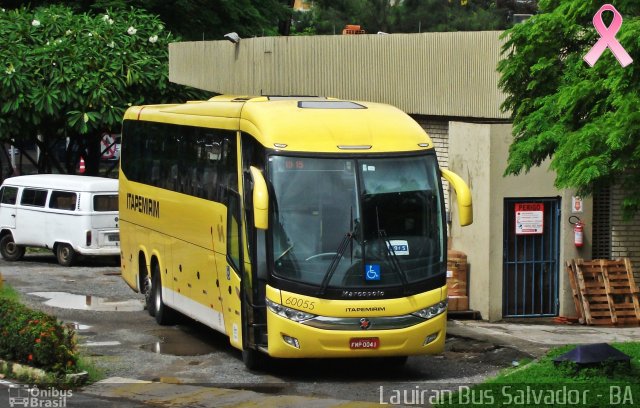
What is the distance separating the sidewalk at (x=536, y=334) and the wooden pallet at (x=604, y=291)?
0.88ft

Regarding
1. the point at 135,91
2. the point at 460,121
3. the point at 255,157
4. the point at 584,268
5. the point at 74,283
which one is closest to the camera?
the point at 255,157

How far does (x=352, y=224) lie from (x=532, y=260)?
707cm

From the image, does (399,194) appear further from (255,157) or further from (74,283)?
(74,283)

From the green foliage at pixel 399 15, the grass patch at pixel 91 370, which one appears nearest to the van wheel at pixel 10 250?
the grass patch at pixel 91 370

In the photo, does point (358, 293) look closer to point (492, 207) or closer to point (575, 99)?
point (575, 99)

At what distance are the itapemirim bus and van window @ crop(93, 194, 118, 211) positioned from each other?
38.2 feet

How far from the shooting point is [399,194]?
49.2ft

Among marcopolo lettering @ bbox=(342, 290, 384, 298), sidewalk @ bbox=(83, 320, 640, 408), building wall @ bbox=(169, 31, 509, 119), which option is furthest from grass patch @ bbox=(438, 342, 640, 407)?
building wall @ bbox=(169, 31, 509, 119)

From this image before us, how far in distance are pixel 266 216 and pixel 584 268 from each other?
8.31 metres

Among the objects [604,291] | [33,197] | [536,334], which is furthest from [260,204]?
[33,197]

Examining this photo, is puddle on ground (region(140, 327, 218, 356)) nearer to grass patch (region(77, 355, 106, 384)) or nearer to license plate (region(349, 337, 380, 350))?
grass patch (region(77, 355, 106, 384))

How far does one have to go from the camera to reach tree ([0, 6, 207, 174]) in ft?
108

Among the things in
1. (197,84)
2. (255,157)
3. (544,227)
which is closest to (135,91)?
(197,84)

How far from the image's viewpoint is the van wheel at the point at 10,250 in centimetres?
3005
